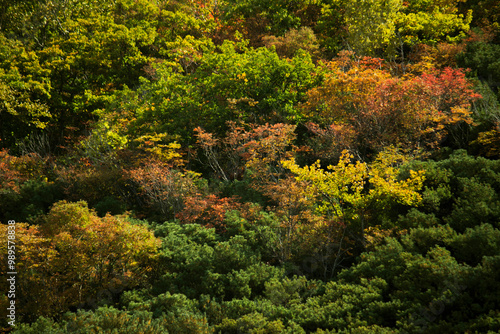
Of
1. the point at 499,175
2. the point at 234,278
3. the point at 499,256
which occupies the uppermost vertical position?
the point at 499,175

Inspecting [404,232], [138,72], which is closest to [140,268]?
[404,232]

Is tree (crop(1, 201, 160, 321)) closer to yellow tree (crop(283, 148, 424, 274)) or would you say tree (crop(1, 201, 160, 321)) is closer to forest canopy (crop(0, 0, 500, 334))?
forest canopy (crop(0, 0, 500, 334))

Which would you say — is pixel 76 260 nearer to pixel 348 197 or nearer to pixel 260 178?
pixel 260 178

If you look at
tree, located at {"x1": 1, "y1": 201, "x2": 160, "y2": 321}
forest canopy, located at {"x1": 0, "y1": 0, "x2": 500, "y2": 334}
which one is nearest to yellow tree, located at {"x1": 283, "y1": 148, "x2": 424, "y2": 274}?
forest canopy, located at {"x1": 0, "y1": 0, "x2": 500, "y2": 334}

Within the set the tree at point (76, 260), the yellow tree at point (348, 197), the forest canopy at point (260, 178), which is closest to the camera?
the forest canopy at point (260, 178)

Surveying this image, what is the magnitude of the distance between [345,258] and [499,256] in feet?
12.2

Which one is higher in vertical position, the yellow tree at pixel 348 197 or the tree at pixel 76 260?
the yellow tree at pixel 348 197

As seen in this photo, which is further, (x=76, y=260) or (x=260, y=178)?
(x=260, y=178)

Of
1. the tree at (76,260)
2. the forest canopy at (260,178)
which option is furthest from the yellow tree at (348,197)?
the tree at (76,260)

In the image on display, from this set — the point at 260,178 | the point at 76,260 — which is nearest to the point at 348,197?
the point at 260,178

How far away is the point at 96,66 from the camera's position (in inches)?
835

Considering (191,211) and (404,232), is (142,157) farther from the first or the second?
(404,232)

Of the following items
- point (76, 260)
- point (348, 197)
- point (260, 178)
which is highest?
point (348, 197)

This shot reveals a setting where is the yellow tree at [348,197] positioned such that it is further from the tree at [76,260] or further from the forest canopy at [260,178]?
the tree at [76,260]
